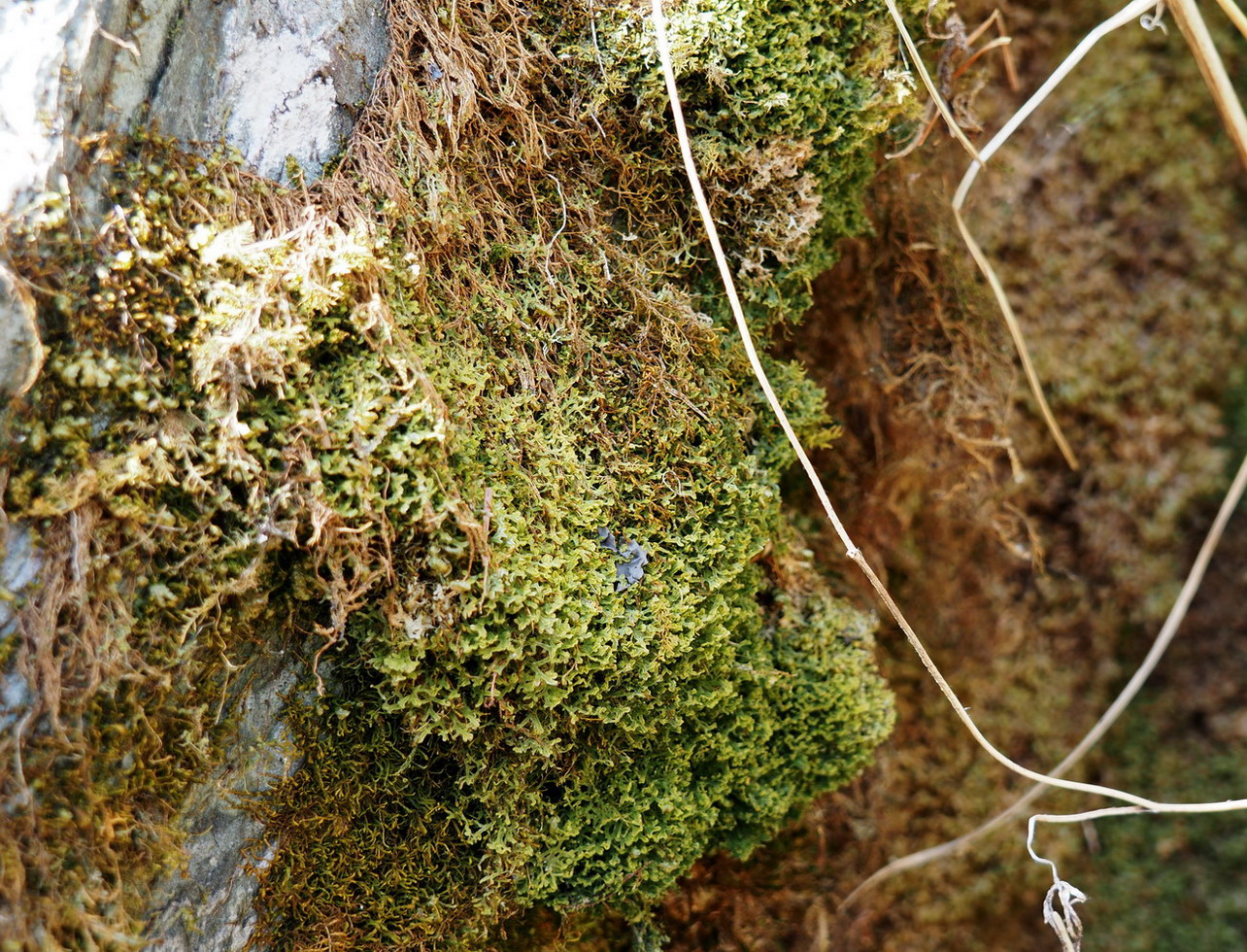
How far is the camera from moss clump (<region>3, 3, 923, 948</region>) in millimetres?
1055

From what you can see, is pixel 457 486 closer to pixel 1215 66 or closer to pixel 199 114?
pixel 199 114

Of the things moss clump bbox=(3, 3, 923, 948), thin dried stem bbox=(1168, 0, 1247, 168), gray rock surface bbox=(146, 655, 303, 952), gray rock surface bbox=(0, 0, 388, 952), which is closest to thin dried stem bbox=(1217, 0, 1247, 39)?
thin dried stem bbox=(1168, 0, 1247, 168)

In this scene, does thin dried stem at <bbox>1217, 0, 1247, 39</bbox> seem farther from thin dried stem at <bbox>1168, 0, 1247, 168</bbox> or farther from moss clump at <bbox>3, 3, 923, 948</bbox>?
moss clump at <bbox>3, 3, 923, 948</bbox>

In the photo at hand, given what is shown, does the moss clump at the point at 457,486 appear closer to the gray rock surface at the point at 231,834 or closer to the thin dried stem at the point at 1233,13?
the gray rock surface at the point at 231,834

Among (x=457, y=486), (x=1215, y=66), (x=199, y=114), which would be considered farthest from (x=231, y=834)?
(x=1215, y=66)

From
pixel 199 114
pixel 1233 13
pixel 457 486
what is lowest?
pixel 457 486

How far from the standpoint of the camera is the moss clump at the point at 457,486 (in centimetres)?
105

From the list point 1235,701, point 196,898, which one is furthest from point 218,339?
point 1235,701

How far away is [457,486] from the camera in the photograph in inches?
47.7

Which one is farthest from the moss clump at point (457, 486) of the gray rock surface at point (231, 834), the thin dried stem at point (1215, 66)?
the thin dried stem at point (1215, 66)

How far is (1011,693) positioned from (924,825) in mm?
447

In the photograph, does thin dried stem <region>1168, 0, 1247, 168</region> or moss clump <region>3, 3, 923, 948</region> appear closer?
moss clump <region>3, 3, 923, 948</region>

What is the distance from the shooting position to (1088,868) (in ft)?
8.11

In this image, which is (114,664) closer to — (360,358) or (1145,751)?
(360,358)
